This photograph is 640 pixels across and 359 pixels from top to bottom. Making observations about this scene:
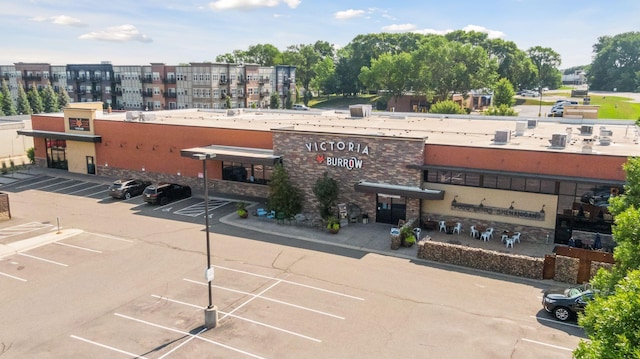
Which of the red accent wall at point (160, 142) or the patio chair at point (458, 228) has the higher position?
the red accent wall at point (160, 142)

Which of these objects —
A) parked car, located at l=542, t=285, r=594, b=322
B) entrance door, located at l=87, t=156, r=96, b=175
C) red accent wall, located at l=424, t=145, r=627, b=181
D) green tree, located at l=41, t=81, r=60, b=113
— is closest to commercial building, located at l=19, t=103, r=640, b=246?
red accent wall, located at l=424, t=145, r=627, b=181

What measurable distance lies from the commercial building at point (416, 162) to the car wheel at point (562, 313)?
10.3 meters

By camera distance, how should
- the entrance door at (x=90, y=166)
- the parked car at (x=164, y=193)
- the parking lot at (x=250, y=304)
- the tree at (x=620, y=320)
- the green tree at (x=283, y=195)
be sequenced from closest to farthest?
the tree at (x=620, y=320), the parking lot at (x=250, y=304), the green tree at (x=283, y=195), the parked car at (x=164, y=193), the entrance door at (x=90, y=166)

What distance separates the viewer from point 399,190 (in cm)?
3266

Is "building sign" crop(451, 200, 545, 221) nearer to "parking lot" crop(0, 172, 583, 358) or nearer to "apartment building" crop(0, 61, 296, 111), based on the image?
"parking lot" crop(0, 172, 583, 358)

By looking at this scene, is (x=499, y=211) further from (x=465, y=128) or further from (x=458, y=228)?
(x=465, y=128)

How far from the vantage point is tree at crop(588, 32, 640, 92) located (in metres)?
163

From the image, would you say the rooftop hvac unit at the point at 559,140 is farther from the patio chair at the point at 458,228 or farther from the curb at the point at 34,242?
the curb at the point at 34,242

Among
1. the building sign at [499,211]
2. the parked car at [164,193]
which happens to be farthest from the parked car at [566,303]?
the parked car at [164,193]

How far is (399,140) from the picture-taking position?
109 feet

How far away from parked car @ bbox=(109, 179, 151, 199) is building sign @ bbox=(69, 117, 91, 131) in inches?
461

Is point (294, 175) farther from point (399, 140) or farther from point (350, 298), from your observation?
point (350, 298)

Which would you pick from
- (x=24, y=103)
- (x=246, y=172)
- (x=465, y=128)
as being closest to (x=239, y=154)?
(x=246, y=172)

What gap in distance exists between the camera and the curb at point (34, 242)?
29297 millimetres
